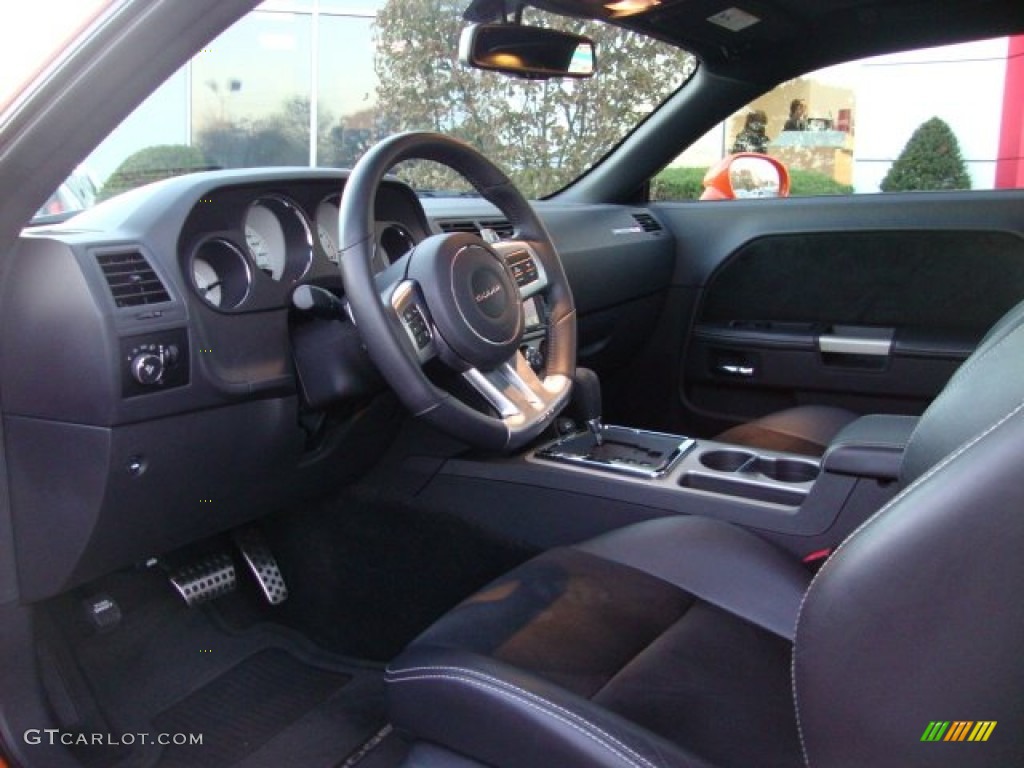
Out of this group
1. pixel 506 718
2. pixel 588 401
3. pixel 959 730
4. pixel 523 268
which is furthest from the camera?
pixel 588 401

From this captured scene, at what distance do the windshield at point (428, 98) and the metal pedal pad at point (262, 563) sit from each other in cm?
89

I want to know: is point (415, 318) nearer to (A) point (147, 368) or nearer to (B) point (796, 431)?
(A) point (147, 368)

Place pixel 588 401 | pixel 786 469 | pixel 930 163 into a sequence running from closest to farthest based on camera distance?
pixel 786 469
pixel 588 401
pixel 930 163

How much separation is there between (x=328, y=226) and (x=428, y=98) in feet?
4.49

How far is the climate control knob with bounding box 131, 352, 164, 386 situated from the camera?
1743mm

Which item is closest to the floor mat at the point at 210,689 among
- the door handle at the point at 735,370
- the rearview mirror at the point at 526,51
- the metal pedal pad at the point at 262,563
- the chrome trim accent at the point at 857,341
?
the metal pedal pad at the point at 262,563

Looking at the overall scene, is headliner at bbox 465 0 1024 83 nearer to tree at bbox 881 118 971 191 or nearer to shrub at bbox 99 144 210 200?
tree at bbox 881 118 971 191

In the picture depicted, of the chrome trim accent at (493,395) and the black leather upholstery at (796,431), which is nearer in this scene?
the chrome trim accent at (493,395)

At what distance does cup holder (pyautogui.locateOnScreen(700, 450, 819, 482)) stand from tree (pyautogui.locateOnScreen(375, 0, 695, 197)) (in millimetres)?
1337

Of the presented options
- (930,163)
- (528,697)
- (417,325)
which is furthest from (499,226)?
(930,163)

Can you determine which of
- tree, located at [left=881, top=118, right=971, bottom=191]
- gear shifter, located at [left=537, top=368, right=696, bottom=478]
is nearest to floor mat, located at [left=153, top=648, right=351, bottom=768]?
gear shifter, located at [left=537, top=368, right=696, bottom=478]

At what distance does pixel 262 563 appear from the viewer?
2545 millimetres

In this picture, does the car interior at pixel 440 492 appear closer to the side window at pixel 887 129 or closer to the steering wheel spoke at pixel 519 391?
the steering wheel spoke at pixel 519 391

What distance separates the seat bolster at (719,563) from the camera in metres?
1.71
